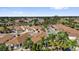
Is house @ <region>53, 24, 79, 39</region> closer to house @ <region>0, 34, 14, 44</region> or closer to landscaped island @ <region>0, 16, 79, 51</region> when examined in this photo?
landscaped island @ <region>0, 16, 79, 51</region>

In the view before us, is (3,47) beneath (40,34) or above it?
beneath

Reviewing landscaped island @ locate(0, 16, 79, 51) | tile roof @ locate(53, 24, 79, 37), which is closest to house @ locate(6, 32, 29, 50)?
landscaped island @ locate(0, 16, 79, 51)

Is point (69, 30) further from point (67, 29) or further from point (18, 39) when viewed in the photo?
point (18, 39)

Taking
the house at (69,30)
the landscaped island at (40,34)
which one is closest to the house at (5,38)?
the landscaped island at (40,34)

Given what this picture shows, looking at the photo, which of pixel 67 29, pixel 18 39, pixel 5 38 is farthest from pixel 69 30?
pixel 5 38

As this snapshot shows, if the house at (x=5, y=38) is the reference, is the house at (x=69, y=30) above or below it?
above

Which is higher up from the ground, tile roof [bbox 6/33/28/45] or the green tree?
tile roof [bbox 6/33/28/45]

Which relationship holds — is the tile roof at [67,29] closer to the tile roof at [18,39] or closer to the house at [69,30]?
the house at [69,30]
